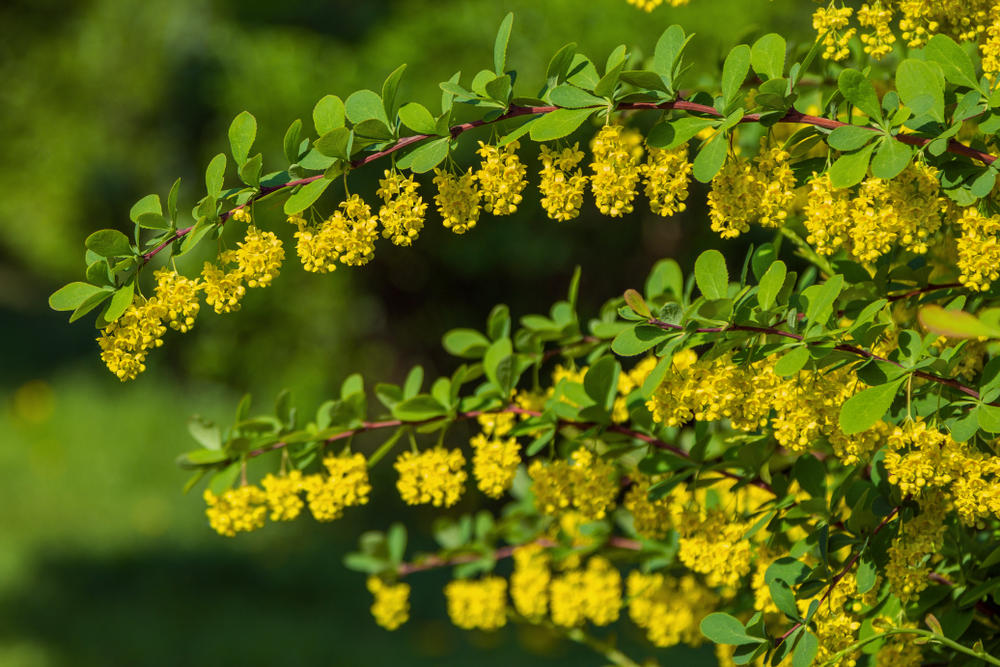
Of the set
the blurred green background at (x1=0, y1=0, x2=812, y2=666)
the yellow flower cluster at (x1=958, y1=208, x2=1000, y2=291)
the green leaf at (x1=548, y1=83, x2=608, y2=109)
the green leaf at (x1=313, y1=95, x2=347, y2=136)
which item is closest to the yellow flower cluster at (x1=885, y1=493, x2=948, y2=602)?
the yellow flower cluster at (x1=958, y1=208, x2=1000, y2=291)

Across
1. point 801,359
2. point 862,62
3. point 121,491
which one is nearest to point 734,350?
point 801,359

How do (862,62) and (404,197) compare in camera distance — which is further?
(862,62)

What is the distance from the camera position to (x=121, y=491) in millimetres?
5660

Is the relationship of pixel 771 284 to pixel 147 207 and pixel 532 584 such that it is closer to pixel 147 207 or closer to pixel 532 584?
pixel 147 207

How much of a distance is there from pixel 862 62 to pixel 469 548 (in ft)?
3.32

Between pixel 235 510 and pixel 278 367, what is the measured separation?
14.8 ft

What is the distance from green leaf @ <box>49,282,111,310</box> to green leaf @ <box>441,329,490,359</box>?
23.8 inches

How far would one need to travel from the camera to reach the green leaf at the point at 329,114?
1113 millimetres

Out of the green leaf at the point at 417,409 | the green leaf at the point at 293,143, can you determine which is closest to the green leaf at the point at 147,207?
the green leaf at the point at 293,143

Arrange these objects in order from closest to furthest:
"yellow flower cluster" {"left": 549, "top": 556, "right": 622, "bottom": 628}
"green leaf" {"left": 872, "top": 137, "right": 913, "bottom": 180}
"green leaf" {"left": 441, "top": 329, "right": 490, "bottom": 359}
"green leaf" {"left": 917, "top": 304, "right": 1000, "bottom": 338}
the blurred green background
Answer: "green leaf" {"left": 917, "top": 304, "right": 1000, "bottom": 338} → "green leaf" {"left": 872, "top": 137, "right": 913, "bottom": 180} → "green leaf" {"left": 441, "top": 329, "right": 490, "bottom": 359} → "yellow flower cluster" {"left": 549, "top": 556, "right": 622, "bottom": 628} → the blurred green background

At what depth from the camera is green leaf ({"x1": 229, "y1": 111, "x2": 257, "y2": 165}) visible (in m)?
1.11

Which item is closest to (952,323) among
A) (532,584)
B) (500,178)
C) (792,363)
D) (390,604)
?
(792,363)

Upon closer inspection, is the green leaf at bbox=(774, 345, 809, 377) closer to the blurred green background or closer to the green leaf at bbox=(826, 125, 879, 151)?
the green leaf at bbox=(826, 125, 879, 151)

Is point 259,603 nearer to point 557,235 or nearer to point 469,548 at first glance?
point 557,235
